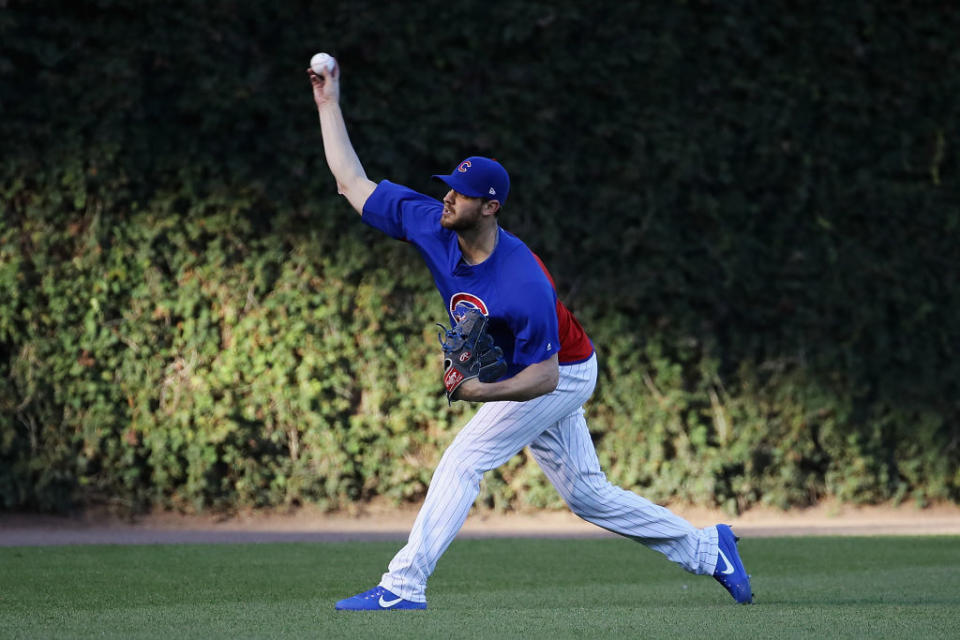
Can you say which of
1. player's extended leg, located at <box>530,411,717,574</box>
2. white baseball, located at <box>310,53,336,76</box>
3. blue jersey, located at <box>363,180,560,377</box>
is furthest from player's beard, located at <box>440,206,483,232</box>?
player's extended leg, located at <box>530,411,717,574</box>

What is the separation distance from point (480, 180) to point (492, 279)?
1.32 feet

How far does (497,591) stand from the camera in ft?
20.6

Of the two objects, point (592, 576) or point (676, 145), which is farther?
point (676, 145)

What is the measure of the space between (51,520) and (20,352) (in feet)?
4.14

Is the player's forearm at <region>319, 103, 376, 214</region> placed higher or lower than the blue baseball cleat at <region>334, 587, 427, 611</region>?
higher

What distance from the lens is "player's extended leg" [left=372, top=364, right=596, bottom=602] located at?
495cm

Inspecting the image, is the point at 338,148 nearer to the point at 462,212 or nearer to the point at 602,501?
the point at 462,212

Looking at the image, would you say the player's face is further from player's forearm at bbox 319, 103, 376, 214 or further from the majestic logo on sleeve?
player's forearm at bbox 319, 103, 376, 214

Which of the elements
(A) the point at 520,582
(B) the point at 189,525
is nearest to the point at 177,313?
(B) the point at 189,525

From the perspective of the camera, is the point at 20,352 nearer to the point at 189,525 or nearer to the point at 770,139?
the point at 189,525

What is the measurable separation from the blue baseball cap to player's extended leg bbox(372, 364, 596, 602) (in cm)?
88

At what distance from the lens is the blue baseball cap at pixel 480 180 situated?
4949 millimetres

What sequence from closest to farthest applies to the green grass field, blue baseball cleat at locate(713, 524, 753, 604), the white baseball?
the green grass field → the white baseball → blue baseball cleat at locate(713, 524, 753, 604)

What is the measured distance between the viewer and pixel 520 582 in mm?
6680
